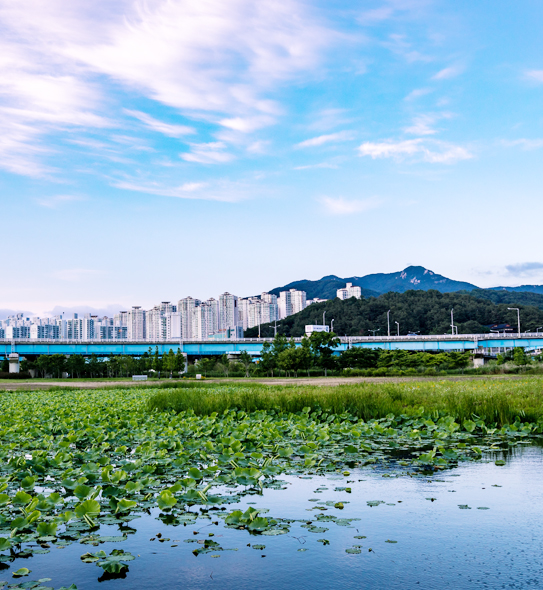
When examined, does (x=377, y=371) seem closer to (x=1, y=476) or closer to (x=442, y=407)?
(x=442, y=407)

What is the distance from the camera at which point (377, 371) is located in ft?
193

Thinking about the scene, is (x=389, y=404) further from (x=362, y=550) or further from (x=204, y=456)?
(x=362, y=550)

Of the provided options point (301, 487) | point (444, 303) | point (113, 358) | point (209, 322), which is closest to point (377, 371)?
point (113, 358)

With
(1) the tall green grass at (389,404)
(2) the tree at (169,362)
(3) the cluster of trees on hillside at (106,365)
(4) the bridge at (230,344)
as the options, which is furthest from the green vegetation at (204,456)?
(4) the bridge at (230,344)

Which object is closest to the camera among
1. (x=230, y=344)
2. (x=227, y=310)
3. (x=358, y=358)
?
(x=358, y=358)

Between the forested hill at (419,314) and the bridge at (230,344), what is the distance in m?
32.6

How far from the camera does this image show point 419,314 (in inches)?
5300

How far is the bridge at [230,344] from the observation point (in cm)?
8894

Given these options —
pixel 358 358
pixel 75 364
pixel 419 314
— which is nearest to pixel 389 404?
pixel 358 358

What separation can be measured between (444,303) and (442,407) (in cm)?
12764

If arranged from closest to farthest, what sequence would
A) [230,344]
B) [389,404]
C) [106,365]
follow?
[389,404] → [106,365] → [230,344]

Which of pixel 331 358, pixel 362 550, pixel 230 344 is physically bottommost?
pixel 331 358

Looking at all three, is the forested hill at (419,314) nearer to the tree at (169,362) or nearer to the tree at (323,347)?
the tree at (323,347)

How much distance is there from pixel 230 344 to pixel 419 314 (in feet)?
183
